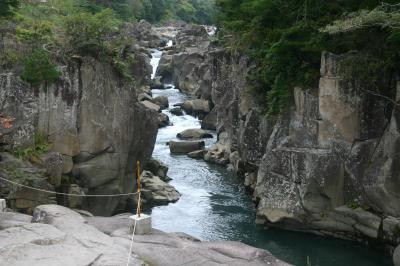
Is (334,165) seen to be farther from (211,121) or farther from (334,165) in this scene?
(211,121)

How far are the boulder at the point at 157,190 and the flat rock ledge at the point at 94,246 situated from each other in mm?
13385

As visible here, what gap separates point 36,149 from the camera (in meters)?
20.6

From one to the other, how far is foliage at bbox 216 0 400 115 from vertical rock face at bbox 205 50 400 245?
91 cm

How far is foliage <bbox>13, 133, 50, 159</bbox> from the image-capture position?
19969 mm

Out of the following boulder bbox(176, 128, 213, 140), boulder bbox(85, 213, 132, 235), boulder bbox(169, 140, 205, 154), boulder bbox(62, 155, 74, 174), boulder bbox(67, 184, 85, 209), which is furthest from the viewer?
boulder bbox(176, 128, 213, 140)

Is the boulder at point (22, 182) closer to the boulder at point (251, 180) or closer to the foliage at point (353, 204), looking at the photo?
the foliage at point (353, 204)

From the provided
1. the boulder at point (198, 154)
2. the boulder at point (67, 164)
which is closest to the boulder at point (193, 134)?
the boulder at point (198, 154)

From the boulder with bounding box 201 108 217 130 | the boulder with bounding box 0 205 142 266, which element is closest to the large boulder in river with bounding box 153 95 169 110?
the boulder with bounding box 201 108 217 130

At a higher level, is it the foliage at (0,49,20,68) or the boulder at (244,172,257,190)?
the foliage at (0,49,20,68)

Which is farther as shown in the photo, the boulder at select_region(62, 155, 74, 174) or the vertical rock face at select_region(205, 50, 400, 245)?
the boulder at select_region(62, 155, 74, 174)

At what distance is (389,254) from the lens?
66.4ft

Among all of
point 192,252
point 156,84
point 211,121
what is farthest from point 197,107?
point 192,252

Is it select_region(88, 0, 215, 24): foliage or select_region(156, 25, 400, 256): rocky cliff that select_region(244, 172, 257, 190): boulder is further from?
select_region(88, 0, 215, 24): foliage

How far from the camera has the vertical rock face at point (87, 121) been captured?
813 inches
